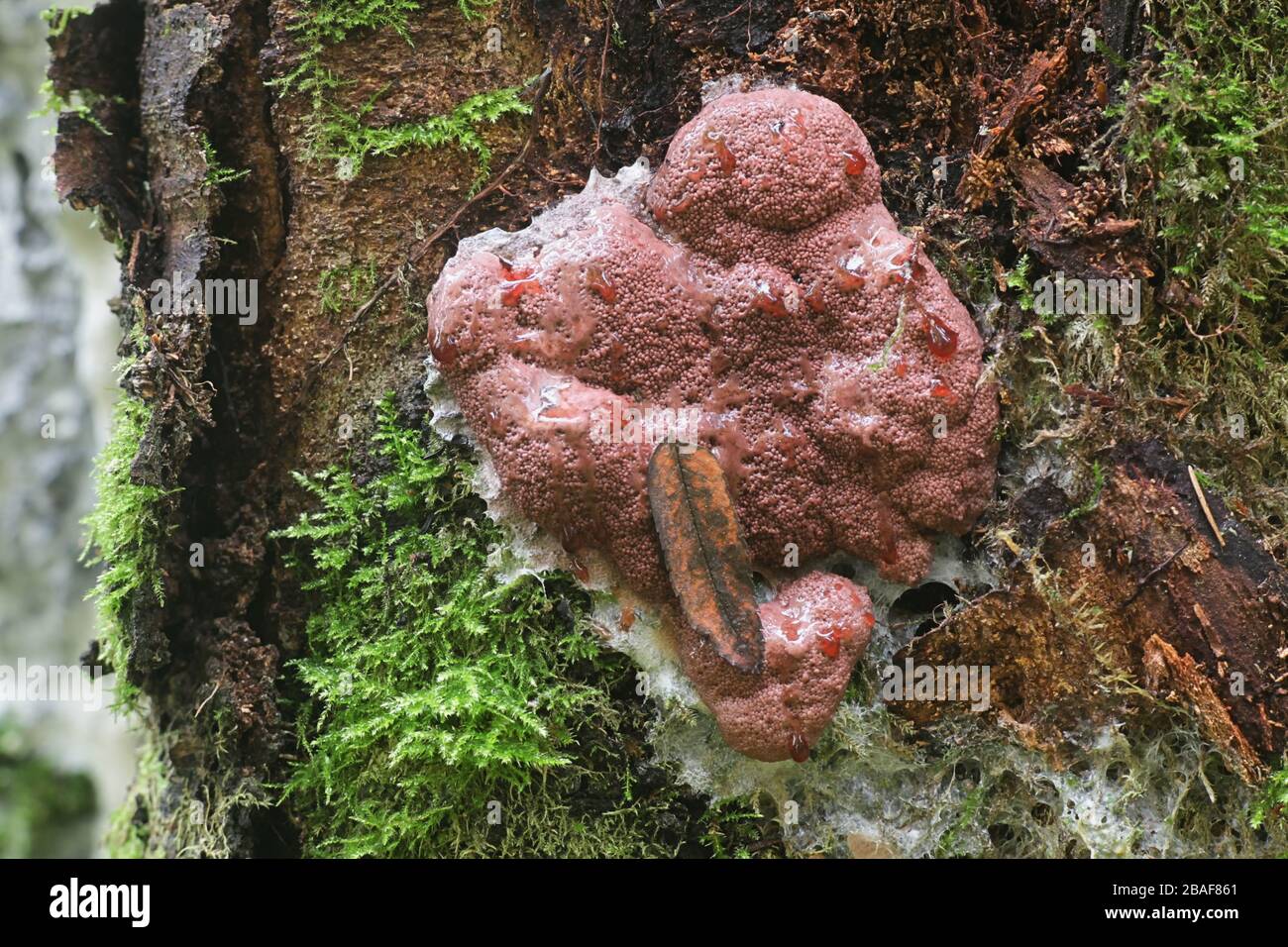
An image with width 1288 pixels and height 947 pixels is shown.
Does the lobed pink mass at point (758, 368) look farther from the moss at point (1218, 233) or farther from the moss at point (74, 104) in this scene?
the moss at point (74, 104)

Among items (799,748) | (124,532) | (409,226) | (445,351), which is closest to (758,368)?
(445,351)

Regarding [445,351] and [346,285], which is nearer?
[445,351]

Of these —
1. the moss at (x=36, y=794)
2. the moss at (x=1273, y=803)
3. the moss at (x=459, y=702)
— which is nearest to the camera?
the moss at (x=1273, y=803)

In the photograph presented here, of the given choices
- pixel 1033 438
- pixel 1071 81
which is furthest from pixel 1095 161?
pixel 1033 438

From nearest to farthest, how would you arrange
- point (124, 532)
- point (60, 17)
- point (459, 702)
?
point (459, 702), point (124, 532), point (60, 17)

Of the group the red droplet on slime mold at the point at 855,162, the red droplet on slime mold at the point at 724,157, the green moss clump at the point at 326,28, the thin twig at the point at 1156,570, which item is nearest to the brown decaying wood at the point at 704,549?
the red droplet on slime mold at the point at 724,157

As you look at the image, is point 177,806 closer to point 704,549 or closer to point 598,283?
point 704,549
